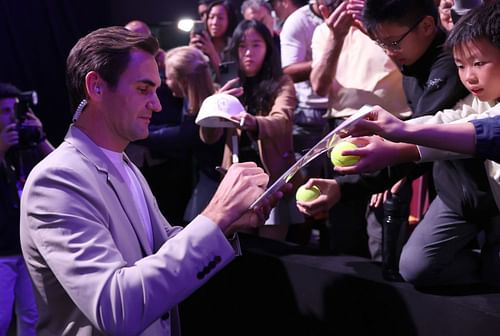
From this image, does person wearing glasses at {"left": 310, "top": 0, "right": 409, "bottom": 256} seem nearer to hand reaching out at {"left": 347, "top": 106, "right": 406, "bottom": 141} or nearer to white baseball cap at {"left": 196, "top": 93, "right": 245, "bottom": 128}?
white baseball cap at {"left": 196, "top": 93, "right": 245, "bottom": 128}

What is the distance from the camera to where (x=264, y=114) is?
9.36 ft

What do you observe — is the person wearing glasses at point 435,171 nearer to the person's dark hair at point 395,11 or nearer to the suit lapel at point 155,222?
the person's dark hair at point 395,11

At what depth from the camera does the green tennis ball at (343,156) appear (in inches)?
56.8

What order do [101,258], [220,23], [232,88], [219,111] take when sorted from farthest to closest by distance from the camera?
1. [220,23]
2. [232,88]
3. [219,111]
4. [101,258]

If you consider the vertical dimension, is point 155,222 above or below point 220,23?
below

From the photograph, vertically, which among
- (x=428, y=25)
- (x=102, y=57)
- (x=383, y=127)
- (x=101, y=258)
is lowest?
(x=101, y=258)

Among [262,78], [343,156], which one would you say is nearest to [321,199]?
[343,156]

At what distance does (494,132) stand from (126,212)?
843 millimetres

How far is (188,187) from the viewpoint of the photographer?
3.72 m

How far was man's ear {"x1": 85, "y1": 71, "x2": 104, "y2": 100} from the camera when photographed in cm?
133

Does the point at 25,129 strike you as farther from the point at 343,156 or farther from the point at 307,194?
the point at 343,156

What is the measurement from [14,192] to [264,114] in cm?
116

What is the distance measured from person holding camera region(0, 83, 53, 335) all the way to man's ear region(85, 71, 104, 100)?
1343 millimetres

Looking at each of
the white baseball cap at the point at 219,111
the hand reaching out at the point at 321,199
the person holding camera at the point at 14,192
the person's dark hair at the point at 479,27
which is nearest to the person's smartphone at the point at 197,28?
the white baseball cap at the point at 219,111
